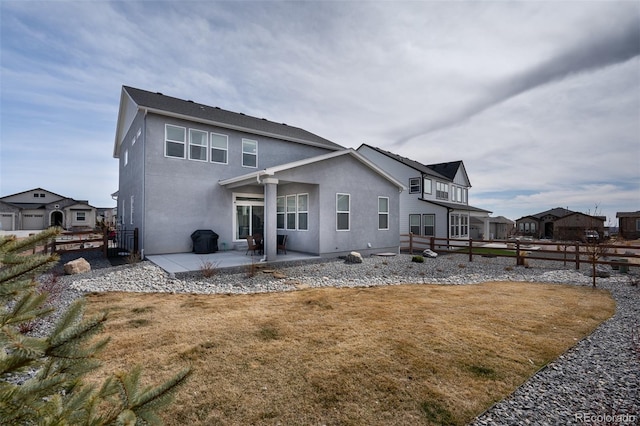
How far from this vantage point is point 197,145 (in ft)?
43.8

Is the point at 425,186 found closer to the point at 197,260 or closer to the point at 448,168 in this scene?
the point at 448,168

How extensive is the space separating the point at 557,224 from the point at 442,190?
23.1m

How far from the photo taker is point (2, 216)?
3569 centimetres

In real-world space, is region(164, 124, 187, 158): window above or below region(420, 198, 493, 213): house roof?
above

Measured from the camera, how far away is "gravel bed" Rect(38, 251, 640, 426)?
300cm

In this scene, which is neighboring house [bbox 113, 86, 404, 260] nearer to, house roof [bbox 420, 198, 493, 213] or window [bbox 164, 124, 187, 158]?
window [bbox 164, 124, 187, 158]

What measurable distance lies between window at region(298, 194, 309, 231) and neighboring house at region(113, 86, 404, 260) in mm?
46

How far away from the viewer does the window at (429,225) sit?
2225 centimetres

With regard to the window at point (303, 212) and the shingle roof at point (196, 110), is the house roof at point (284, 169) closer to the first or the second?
the window at point (303, 212)

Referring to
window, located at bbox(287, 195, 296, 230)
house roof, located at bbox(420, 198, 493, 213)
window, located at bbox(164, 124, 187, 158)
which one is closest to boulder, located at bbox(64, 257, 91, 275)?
window, located at bbox(164, 124, 187, 158)

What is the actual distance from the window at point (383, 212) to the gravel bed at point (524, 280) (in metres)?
1.90

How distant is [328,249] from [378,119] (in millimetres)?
9542

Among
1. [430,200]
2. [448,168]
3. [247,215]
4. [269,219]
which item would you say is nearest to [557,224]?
[448,168]

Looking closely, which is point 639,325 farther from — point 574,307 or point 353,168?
point 353,168
